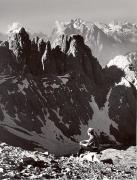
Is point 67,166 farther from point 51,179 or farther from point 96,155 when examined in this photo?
point 96,155

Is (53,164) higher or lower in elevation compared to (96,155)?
lower

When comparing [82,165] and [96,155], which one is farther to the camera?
[96,155]

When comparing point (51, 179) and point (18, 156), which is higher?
point (18, 156)

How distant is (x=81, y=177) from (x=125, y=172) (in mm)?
8564

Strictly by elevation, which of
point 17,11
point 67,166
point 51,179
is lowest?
point 51,179

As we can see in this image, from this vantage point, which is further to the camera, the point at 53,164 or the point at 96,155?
the point at 96,155

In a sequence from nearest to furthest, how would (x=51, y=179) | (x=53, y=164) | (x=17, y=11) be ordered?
1. (x=51, y=179)
2. (x=53, y=164)
3. (x=17, y=11)

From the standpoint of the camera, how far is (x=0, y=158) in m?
41.1

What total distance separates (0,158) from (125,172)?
13.4m

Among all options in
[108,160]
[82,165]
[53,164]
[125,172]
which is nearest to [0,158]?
[53,164]

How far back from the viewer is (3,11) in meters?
53.8

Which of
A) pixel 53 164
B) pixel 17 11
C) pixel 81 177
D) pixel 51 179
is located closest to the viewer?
pixel 51 179

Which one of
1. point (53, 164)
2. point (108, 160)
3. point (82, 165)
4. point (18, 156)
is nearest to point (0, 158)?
point (18, 156)

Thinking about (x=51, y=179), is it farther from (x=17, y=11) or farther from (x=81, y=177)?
(x=17, y=11)
